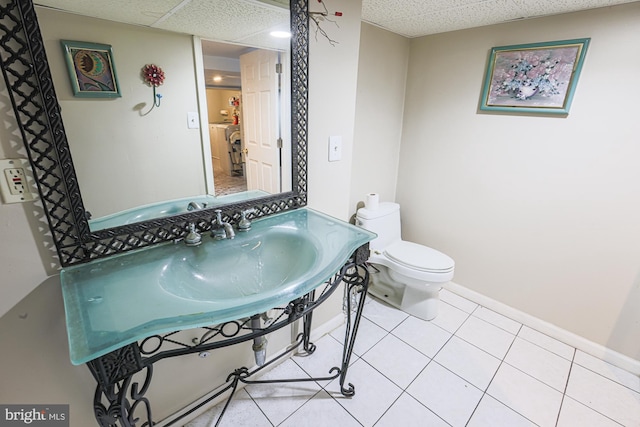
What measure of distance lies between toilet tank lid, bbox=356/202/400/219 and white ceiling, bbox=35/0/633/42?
117 centimetres

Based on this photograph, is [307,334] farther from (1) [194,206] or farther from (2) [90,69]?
(2) [90,69]

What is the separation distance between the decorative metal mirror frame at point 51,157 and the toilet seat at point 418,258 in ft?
4.22

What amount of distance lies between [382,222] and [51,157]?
5.79ft

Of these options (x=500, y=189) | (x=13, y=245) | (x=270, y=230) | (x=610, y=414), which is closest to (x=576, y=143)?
(x=500, y=189)

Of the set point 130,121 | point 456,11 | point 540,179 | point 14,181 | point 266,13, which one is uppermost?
point 456,11

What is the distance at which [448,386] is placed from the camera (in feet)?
4.97

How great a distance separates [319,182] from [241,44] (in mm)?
698

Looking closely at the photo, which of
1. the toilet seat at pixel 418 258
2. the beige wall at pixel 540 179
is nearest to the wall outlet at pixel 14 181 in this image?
the toilet seat at pixel 418 258

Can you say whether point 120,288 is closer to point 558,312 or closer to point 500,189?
point 500,189

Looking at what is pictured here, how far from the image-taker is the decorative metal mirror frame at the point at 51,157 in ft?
2.33

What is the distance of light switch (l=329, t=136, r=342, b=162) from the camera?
4.89 feet

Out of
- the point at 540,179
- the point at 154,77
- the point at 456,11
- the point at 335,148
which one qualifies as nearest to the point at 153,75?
the point at 154,77

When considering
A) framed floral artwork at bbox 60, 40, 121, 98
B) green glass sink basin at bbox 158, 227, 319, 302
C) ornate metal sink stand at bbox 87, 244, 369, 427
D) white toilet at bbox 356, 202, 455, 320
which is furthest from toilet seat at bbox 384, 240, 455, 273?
framed floral artwork at bbox 60, 40, 121, 98

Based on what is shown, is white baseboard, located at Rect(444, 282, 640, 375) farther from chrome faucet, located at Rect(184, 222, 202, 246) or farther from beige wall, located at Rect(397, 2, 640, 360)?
chrome faucet, located at Rect(184, 222, 202, 246)
